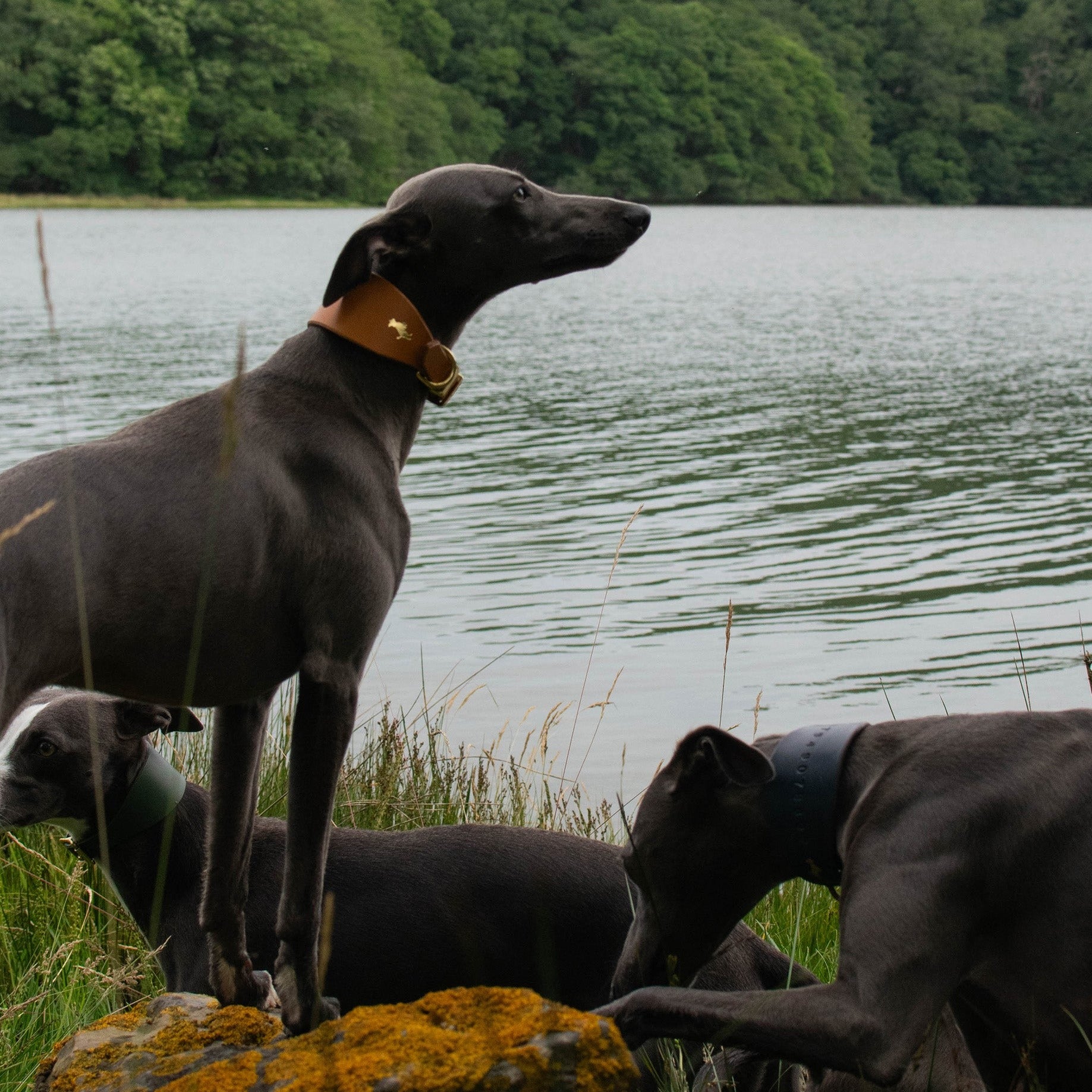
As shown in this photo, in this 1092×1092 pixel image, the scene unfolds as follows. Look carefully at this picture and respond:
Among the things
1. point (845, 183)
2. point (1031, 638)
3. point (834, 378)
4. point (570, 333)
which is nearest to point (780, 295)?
point (570, 333)

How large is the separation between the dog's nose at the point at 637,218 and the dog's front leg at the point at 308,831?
151 cm

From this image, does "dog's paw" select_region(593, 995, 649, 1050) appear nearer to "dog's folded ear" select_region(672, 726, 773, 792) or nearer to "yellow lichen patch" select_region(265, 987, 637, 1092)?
"yellow lichen patch" select_region(265, 987, 637, 1092)

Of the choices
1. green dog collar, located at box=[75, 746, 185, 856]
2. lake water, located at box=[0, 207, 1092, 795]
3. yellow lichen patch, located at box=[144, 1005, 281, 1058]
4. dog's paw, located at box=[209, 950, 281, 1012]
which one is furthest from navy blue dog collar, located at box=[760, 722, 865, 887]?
green dog collar, located at box=[75, 746, 185, 856]

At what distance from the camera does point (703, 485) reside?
1611 centimetres

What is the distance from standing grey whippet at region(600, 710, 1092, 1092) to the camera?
282 centimetres

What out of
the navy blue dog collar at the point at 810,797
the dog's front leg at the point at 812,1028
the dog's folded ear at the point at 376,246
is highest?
the dog's folded ear at the point at 376,246

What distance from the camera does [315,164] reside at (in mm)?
66312

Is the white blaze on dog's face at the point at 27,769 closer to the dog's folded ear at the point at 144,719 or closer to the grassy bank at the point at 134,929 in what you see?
the dog's folded ear at the point at 144,719

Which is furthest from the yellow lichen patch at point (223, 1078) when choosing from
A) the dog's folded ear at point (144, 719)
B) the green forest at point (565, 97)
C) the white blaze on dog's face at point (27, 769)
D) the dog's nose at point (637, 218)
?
the green forest at point (565, 97)

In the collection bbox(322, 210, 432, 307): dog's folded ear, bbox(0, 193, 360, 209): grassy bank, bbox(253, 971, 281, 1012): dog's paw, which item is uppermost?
bbox(322, 210, 432, 307): dog's folded ear

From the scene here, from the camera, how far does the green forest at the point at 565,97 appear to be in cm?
5966

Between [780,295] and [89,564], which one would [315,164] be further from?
[89,564]

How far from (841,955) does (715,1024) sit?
0.89ft

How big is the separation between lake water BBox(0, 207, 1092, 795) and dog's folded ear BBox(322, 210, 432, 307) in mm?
794
